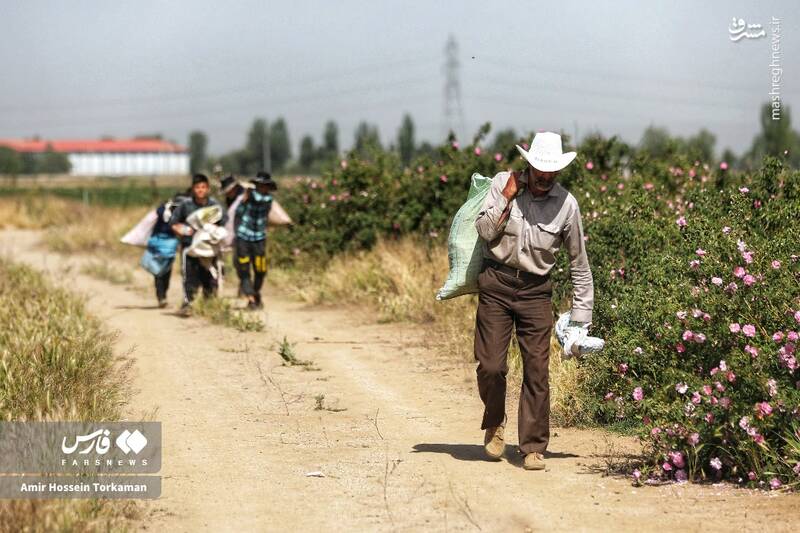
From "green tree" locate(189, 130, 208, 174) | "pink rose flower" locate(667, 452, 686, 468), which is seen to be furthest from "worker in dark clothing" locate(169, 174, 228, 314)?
"green tree" locate(189, 130, 208, 174)

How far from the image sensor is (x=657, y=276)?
7984 millimetres

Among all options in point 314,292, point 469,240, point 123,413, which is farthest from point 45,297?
point 469,240

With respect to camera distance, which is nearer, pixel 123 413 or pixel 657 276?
pixel 657 276

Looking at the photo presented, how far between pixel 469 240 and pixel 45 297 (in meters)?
8.49

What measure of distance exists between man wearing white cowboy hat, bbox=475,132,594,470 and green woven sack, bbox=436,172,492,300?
0.09 meters

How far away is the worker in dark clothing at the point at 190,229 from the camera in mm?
15656

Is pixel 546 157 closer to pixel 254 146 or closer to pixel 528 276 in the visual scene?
pixel 528 276

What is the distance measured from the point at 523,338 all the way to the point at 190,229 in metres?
8.68

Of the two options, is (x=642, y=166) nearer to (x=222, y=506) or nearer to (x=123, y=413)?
(x=123, y=413)

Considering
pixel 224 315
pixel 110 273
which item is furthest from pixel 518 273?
pixel 110 273

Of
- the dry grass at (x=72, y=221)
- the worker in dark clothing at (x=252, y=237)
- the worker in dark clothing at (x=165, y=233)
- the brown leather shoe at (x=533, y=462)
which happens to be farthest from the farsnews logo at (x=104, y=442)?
the dry grass at (x=72, y=221)

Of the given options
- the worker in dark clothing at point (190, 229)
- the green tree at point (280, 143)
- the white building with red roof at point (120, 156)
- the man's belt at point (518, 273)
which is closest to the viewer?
the man's belt at point (518, 273)

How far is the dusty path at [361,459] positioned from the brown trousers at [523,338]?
0.34 m

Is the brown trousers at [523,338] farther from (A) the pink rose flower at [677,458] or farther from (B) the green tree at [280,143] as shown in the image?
(B) the green tree at [280,143]
